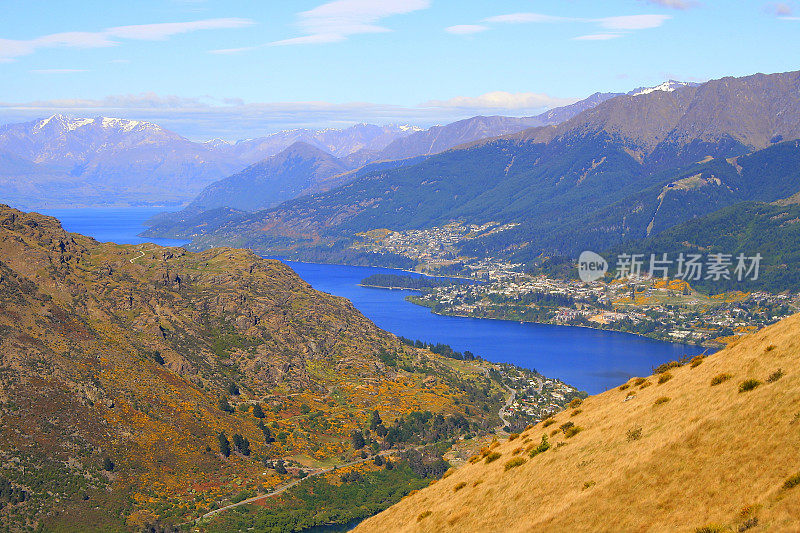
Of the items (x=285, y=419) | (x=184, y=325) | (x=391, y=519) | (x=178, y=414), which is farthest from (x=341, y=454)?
(x=391, y=519)

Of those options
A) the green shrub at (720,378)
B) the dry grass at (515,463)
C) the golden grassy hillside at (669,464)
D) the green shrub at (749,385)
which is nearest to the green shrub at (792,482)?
the golden grassy hillside at (669,464)

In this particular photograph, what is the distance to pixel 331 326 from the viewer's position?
174 meters

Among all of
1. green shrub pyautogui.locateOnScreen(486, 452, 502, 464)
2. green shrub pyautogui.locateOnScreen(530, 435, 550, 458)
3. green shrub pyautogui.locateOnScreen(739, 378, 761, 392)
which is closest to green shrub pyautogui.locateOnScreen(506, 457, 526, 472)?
green shrub pyautogui.locateOnScreen(530, 435, 550, 458)

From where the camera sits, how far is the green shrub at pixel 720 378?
119 feet

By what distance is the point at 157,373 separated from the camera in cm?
13025

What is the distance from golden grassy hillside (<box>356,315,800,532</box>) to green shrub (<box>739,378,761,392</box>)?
6 cm

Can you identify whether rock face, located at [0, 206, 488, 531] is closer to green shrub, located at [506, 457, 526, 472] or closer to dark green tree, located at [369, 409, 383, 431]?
dark green tree, located at [369, 409, 383, 431]

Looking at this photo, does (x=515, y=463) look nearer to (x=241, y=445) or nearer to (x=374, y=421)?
(x=241, y=445)

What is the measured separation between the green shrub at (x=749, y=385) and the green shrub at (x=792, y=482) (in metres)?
7.97

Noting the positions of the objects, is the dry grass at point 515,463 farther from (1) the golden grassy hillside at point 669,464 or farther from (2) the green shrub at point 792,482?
(2) the green shrub at point 792,482

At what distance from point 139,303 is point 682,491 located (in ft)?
445

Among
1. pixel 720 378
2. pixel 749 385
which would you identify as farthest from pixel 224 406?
pixel 749 385

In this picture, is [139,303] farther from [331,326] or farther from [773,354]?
[773,354]

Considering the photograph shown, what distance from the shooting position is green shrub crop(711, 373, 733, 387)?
3638 cm
